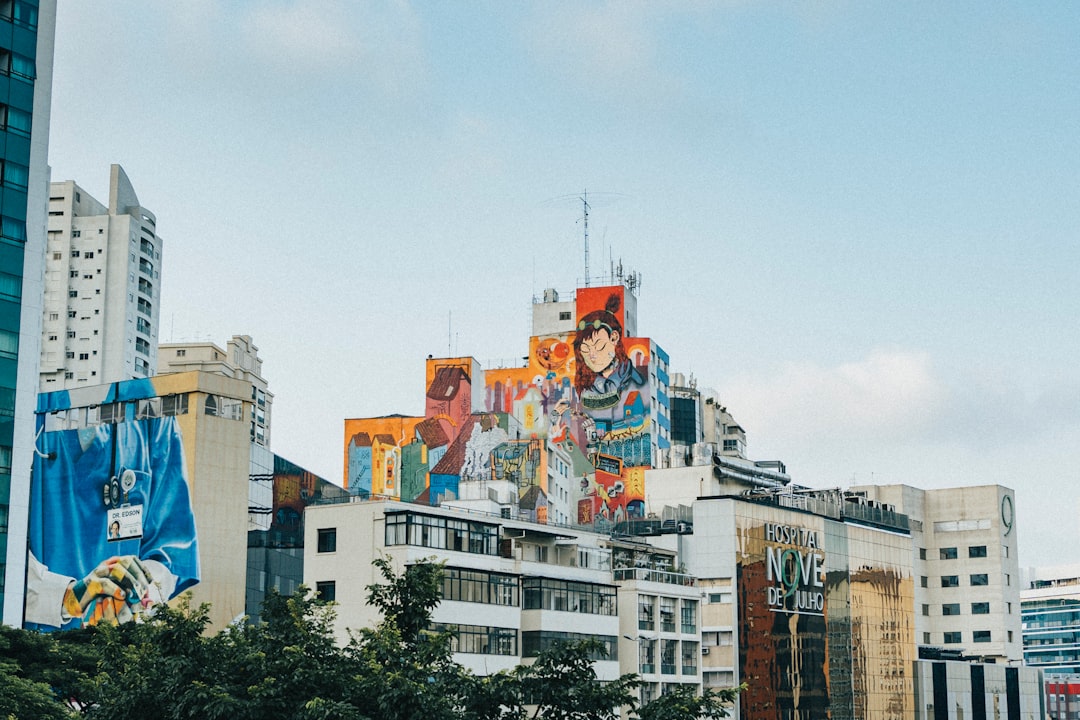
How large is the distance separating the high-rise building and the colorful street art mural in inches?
2773

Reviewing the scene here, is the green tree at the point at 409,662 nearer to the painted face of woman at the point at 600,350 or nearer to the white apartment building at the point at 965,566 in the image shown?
the painted face of woman at the point at 600,350

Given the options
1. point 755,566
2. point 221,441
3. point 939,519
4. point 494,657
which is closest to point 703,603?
point 755,566

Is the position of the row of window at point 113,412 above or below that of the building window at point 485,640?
above

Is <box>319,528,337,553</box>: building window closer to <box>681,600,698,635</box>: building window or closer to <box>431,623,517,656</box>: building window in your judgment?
<box>431,623,517,656</box>: building window

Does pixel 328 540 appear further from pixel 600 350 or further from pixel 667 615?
pixel 600 350

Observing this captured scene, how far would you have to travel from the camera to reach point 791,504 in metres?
139

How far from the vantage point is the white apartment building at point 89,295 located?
168500 mm

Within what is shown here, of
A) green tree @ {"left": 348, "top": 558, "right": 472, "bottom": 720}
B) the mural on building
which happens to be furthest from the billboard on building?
green tree @ {"left": 348, "top": 558, "right": 472, "bottom": 720}

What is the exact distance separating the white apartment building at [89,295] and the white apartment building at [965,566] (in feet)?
278

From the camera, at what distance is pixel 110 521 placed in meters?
100

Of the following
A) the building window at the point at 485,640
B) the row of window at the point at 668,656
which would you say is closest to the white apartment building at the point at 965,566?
the row of window at the point at 668,656

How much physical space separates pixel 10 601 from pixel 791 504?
73907mm

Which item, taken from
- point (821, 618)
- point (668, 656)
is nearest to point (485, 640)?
point (668, 656)

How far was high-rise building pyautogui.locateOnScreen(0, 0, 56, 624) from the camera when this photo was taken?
87375mm
